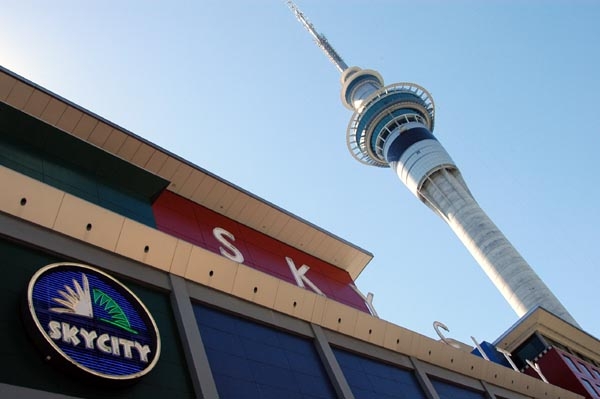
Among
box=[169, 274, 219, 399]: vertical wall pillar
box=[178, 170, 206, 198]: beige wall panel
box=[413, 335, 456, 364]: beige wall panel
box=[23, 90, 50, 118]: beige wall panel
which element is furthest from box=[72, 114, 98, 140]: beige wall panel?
box=[413, 335, 456, 364]: beige wall panel

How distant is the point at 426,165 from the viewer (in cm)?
8419

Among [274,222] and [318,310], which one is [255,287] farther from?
[274,222]

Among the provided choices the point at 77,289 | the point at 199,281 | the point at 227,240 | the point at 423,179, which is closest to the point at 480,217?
the point at 423,179

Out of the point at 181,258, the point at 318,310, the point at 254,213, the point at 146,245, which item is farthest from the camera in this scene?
the point at 254,213

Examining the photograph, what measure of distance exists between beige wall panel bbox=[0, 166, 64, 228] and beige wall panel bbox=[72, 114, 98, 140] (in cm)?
737

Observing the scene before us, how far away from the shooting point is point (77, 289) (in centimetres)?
1354

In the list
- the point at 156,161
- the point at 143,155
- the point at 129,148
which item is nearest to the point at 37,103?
the point at 129,148

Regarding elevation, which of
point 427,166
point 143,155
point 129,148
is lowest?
point 129,148

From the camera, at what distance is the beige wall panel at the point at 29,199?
46.2ft

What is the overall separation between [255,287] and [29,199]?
24.7ft

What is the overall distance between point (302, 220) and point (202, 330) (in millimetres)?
12623

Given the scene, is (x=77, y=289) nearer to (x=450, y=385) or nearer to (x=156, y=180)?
(x=156, y=180)

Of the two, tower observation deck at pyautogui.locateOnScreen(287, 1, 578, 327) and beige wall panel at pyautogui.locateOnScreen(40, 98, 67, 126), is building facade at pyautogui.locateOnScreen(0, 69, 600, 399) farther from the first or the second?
tower observation deck at pyautogui.locateOnScreen(287, 1, 578, 327)

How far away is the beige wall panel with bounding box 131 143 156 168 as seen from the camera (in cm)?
2361
